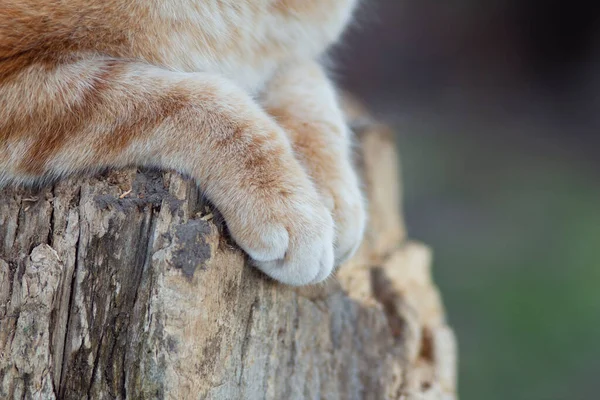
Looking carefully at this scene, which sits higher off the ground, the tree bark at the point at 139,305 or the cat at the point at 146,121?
the cat at the point at 146,121

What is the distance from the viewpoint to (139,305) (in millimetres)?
919

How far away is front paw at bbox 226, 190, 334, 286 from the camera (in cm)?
97

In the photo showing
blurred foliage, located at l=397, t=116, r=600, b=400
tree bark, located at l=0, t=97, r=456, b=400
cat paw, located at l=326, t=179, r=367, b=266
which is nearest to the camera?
tree bark, located at l=0, t=97, r=456, b=400

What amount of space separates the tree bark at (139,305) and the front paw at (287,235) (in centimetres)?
4

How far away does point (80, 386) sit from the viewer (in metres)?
0.92

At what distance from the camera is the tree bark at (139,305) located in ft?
2.99

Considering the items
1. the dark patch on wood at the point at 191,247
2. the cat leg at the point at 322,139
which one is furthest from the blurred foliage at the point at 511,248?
the dark patch on wood at the point at 191,247

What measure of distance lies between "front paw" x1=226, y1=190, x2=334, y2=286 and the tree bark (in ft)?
0.13

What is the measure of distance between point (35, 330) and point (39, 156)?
28 cm

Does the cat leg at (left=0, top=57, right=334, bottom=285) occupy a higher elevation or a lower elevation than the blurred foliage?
higher

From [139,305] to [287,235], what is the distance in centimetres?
24

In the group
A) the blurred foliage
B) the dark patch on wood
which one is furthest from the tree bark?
the blurred foliage

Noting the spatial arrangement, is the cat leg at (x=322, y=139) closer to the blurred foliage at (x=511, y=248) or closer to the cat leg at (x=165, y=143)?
the cat leg at (x=165, y=143)

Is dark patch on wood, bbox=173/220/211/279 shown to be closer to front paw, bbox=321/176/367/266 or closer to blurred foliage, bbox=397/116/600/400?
front paw, bbox=321/176/367/266
